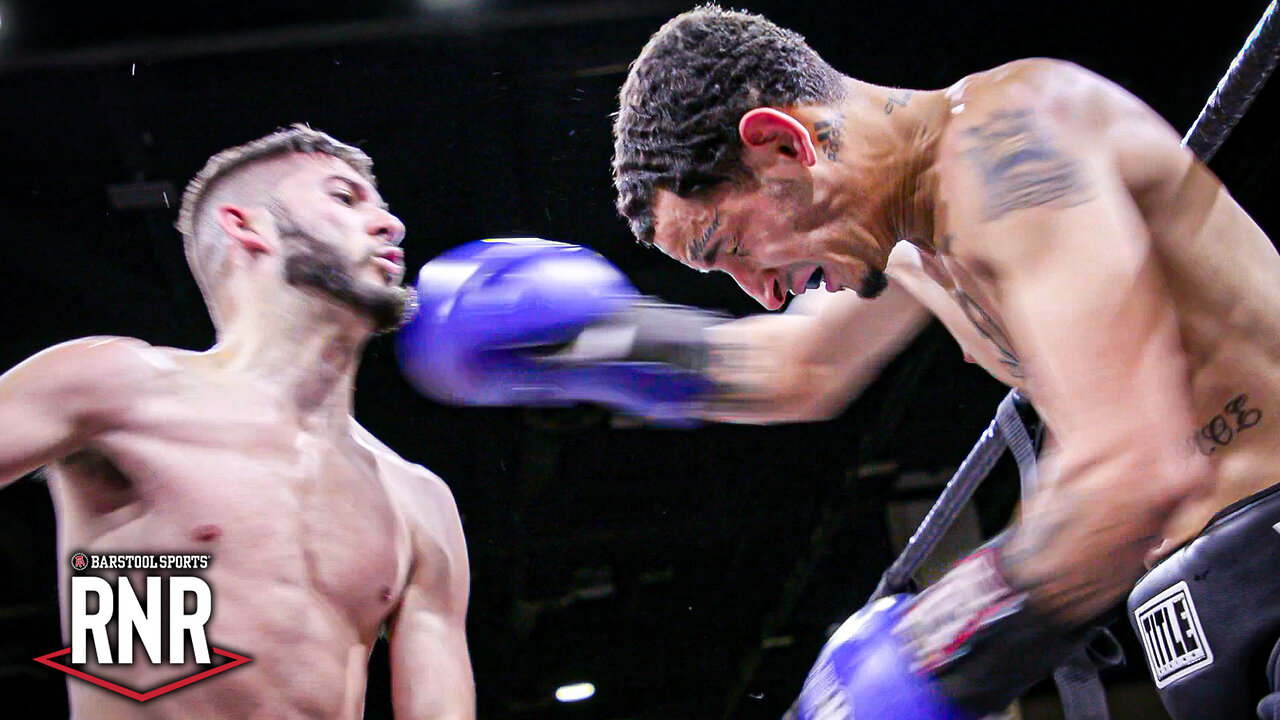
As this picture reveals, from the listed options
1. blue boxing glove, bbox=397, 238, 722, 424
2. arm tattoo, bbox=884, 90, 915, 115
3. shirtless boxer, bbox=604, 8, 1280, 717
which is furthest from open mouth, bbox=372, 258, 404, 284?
arm tattoo, bbox=884, 90, 915, 115

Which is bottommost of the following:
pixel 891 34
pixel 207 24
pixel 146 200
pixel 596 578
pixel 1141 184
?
pixel 596 578

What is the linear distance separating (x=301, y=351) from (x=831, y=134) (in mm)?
906

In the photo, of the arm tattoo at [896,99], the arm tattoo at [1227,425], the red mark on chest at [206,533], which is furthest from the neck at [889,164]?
the red mark on chest at [206,533]

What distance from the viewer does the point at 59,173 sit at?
3289 millimetres

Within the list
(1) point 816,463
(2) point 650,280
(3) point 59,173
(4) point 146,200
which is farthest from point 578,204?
(1) point 816,463

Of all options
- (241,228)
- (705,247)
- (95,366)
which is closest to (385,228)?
(241,228)

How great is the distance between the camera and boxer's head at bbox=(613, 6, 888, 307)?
4.30 ft

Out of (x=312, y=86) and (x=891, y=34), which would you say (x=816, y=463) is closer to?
(x=891, y=34)

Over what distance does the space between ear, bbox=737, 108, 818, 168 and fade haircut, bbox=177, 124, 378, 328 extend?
88 cm

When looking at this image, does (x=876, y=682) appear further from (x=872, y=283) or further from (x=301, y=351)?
(x=301, y=351)

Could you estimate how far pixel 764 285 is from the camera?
4.73ft

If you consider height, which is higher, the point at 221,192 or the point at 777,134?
the point at 221,192

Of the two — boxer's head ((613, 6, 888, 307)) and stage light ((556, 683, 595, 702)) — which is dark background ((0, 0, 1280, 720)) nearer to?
boxer's head ((613, 6, 888, 307))

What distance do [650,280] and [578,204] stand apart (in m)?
0.49
